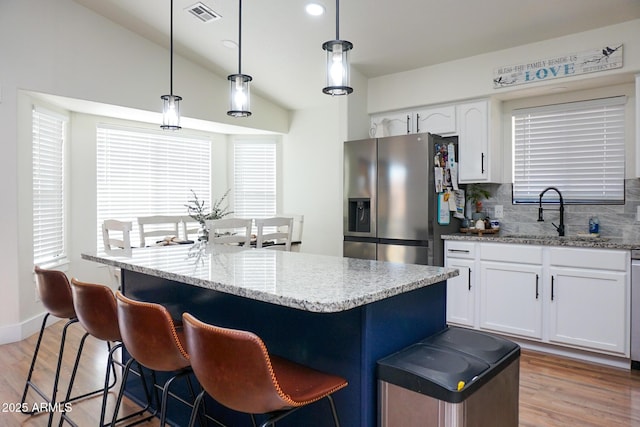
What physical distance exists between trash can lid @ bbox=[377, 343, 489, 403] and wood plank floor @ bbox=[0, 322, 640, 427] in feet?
3.90

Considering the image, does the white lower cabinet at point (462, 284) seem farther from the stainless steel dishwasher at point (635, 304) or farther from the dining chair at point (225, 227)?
the dining chair at point (225, 227)

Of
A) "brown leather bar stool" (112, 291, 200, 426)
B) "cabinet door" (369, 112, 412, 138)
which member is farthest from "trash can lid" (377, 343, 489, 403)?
"cabinet door" (369, 112, 412, 138)

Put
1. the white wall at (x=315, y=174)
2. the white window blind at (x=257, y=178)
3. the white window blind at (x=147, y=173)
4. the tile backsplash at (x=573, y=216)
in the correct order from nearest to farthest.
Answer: the tile backsplash at (x=573, y=216)
the white window blind at (x=147, y=173)
the white wall at (x=315, y=174)
the white window blind at (x=257, y=178)

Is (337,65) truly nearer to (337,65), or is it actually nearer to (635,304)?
(337,65)

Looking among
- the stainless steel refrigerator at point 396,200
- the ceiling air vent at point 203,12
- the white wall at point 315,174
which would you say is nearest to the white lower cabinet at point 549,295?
the stainless steel refrigerator at point 396,200

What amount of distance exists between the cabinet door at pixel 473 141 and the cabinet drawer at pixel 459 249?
654mm

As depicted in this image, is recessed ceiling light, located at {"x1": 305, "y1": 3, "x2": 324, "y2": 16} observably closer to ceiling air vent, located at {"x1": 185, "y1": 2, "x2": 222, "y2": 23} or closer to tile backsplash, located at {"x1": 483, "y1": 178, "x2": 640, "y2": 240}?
ceiling air vent, located at {"x1": 185, "y1": 2, "x2": 222, "y2": 23}

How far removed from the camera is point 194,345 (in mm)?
1314

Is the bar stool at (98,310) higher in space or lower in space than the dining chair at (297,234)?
lower

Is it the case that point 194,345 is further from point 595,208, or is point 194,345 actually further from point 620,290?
point 595,208

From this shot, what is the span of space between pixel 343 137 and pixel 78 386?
3.10 meters

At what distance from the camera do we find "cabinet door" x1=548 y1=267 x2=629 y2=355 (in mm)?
3010

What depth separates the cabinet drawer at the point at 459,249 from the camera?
146 inches

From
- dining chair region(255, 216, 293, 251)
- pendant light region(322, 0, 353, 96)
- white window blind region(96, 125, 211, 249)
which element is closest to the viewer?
pendant light region(322, 0, 353, 96)
